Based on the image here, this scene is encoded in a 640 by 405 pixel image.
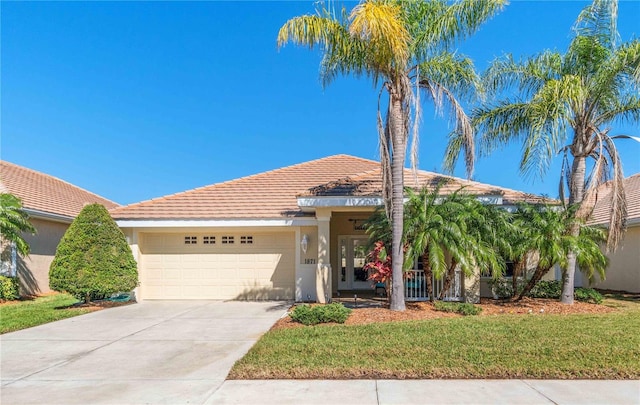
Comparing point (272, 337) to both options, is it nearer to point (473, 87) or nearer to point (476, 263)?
point (476, 263)

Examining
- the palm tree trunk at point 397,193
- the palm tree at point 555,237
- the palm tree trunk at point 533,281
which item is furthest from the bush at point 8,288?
the palm tree trunk at point 533,281

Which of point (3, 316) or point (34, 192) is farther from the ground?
point (34, 192)

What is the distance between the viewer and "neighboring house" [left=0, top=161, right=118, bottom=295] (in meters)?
14.4

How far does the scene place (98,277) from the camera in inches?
460

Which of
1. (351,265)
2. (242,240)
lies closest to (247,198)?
(242,240)

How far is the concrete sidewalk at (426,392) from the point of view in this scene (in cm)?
466

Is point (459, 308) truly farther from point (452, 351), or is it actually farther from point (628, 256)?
point (628, 256)

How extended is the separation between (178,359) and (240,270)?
745 centimetres

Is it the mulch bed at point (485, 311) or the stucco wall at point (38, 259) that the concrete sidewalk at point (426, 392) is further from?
the stucco wall at point (38, 259)

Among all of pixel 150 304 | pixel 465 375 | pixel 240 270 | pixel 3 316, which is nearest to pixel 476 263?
pixel 465 375

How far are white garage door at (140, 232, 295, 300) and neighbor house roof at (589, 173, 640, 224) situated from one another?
10.9 meters

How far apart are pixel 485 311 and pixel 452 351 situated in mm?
4647

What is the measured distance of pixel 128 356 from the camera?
6.74m

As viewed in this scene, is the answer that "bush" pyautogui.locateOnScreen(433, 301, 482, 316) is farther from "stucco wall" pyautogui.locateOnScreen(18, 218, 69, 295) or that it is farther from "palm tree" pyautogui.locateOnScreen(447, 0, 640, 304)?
"stucco wall" pyautogui.locateOnScreen(18, 218, 69, 295)
